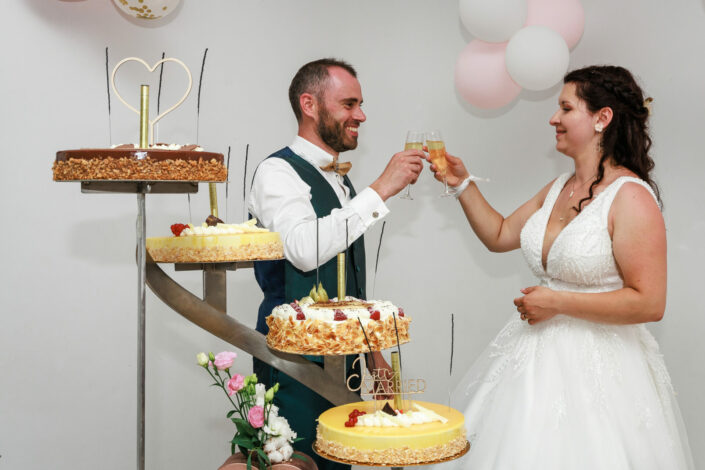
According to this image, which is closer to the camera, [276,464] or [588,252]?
[276,464]

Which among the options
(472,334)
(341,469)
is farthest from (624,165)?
(472,334)

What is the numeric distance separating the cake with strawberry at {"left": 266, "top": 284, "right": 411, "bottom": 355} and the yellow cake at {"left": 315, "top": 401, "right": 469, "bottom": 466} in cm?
20

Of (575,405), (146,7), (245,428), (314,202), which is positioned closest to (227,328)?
(245,428)

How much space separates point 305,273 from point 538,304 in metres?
0.83

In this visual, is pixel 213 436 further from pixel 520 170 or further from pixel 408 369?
pixel 520 170

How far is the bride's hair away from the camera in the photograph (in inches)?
100

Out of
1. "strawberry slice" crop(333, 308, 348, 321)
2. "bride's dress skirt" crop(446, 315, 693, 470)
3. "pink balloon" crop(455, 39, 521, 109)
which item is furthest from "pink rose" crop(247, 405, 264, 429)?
"pink balloon" crop(455, 39, 521, 109)

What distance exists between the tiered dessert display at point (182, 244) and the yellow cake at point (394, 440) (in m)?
0.38

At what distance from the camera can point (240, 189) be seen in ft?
12.7

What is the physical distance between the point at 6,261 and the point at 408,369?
2132 mm

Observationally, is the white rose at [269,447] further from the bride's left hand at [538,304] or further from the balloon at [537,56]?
the balloon at [537,56]

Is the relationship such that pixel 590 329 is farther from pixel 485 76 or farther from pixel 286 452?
pixel 485 76

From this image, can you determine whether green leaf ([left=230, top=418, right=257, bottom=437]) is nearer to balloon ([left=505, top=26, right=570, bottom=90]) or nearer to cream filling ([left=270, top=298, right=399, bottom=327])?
cream filling ([left=270, top=298, right=399, bottom=327])

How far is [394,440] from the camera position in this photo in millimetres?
1934
